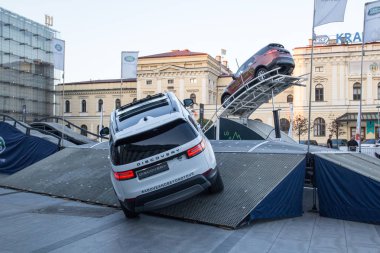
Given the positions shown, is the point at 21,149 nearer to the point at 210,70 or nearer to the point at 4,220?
the point at 4,220

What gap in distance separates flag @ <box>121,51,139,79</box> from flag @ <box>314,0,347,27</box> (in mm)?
13057

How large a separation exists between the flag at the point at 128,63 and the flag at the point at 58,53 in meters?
3.49

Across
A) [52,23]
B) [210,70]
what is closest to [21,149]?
[210,70]

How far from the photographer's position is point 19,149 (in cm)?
1766

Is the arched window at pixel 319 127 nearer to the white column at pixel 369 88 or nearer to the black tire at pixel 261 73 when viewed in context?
the white column at pixel 369 88

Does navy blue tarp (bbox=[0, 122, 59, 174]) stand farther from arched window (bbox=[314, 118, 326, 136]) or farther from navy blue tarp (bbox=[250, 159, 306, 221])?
arched window (bbox=[314, 118, 326, 136])

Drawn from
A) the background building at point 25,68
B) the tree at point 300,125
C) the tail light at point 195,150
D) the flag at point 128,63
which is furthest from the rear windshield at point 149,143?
the background building at point 25,68

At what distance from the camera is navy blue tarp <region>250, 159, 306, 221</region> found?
25.6 ft

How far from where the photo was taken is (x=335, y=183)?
836cm

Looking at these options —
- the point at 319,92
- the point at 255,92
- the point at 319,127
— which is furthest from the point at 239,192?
the point at 319,92

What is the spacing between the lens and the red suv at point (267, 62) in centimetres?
1627

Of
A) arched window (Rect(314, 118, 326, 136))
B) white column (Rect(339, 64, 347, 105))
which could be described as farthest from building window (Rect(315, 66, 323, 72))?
arched window (Rect(314, 118, 326, 136))

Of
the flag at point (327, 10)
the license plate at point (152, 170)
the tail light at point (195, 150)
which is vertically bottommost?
the license plate at point (152, 170)

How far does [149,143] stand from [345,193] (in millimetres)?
4316
